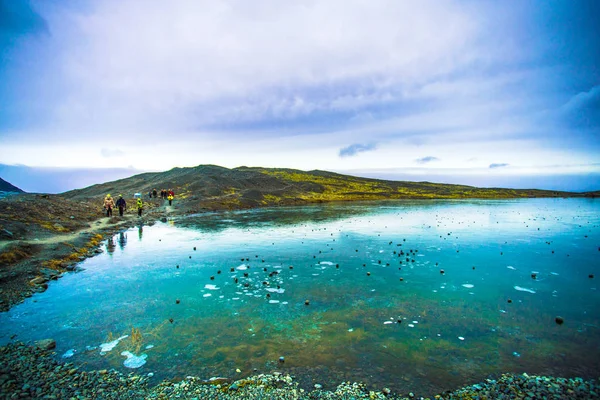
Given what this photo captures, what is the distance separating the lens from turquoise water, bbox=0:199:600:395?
1056cm

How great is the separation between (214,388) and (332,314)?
22.1 ft

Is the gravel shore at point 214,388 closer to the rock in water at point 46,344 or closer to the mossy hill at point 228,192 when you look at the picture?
the rock in water at point 46,344

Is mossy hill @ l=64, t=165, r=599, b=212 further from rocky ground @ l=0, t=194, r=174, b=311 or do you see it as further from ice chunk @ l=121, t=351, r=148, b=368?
ice chunk @ l=121, t=351, r=148, b=368

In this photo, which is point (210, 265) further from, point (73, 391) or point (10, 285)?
point (73, 391)

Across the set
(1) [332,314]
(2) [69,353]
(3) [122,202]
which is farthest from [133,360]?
(3) [122,202]

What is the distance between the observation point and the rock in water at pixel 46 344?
1139cm

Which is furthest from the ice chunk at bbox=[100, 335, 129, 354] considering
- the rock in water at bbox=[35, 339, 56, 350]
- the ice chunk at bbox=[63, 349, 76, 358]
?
the rock in water at bbox=[35, 339, 56, 350]

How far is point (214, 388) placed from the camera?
928 centimetres

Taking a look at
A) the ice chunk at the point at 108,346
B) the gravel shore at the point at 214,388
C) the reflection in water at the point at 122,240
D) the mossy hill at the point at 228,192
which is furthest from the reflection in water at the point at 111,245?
the mossy hill at the point at 228,192

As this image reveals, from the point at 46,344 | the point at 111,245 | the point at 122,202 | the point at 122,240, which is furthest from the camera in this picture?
the point at 122,202

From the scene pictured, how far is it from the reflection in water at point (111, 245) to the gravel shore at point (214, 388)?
20.3 m

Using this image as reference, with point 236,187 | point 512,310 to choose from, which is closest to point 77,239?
point 512,310

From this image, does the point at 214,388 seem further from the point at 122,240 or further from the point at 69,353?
the point at 122,240

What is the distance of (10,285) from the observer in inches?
685
